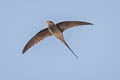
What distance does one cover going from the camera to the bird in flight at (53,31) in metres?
13.9

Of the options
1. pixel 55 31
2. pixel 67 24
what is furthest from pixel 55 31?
pixel 67 24

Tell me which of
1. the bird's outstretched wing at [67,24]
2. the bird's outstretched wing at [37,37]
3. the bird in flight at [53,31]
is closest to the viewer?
the bird in flight at [53,31]

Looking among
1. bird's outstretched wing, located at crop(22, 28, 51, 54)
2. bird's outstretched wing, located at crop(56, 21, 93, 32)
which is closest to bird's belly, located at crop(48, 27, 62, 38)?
bird's outstretched wing, located at crop(56, 21, 93, 32)

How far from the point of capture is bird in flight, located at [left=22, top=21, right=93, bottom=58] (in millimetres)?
13898

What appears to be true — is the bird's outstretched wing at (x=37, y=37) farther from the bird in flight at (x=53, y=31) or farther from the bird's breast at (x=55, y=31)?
the bird's breast at (x=55, y=31)

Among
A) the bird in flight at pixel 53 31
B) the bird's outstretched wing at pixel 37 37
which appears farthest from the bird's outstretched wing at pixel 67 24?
the bird's outstretched wing at pixel 37 37

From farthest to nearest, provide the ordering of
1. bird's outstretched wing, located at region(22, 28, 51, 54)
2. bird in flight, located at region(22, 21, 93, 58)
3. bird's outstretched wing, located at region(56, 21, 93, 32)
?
bird's outstretched wing, located at region(22, 28, 51, 54) → bird's outstretched wing, located at region(56, 21, 93, 32) → bird in flight, located at region(22, 21, 93, 58)

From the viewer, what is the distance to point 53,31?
1403 centimetres

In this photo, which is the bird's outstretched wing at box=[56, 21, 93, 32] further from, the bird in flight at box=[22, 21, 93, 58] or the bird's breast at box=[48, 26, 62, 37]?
the bird's breast at box=[48, 26, 62, 37]

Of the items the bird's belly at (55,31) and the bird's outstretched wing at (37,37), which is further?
the bird's outstretched wing at (37,37)

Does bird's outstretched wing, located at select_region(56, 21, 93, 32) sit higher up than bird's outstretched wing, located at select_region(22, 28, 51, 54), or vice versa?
bird's outstretched wing, located at select_region(22, 28, 51, 54)

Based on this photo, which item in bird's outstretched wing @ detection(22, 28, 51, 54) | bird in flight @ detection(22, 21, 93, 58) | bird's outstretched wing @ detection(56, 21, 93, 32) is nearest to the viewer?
bird in flight @ detection(22, 21, 93, 58)

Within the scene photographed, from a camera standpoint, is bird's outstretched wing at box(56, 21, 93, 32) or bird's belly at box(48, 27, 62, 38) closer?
bird's belly at box(48, 27, 62, 38)

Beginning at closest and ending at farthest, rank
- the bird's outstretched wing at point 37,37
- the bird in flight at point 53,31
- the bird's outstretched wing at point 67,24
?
1. the bird in flight at point 53,31
2. the bird's outstretched wing at point 67,24
3. the bird's outstretched wing at point 37,37
